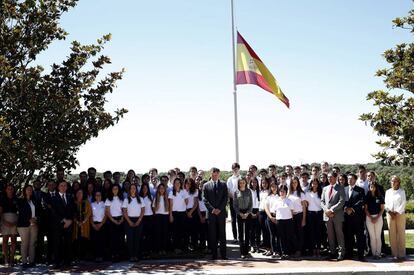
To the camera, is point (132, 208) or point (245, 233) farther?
point (245, 233)

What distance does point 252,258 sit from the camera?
11.1 m

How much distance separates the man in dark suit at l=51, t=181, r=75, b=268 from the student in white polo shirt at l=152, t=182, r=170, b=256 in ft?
6.93

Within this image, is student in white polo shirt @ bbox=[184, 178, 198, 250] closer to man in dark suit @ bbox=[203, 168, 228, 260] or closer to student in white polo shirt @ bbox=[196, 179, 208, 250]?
student in white polo shirt @ bbox=[196, 179, 208, 250]

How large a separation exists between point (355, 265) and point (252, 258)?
7.92ft

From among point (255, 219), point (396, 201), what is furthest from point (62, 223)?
point (396, 201)

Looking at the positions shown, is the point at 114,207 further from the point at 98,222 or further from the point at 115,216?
the point at 98,222

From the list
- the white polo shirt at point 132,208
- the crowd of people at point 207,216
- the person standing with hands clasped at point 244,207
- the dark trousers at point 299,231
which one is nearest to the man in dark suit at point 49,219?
the crowd of people at point 207,216

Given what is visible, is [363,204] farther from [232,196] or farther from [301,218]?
[232,196]

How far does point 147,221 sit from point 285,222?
344cm

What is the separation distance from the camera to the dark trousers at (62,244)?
10.5 metres

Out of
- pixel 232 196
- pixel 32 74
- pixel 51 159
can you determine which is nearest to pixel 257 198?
pixel 232 196

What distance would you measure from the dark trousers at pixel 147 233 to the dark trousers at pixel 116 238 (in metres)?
0.66

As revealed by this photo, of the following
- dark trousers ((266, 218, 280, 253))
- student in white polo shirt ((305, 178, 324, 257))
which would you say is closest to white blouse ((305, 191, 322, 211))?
student in white polo shirt ((305, 178, 324, 257))

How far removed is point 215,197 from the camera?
37.2 feet
